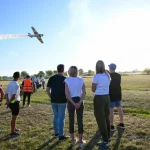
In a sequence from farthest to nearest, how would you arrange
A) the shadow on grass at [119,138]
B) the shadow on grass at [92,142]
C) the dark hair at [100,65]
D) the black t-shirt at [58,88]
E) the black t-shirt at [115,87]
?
1. the black t-shirt at [115,87]
2. the black t-shirt at [58,88]
3. the shadow on grass at [92,142]
4. the shadow on grass at [119,138]
5. the dark hair at [100,65]

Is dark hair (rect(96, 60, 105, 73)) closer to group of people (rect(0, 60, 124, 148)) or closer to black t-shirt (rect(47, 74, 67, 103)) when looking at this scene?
group of people (rect(0, 60, 124, 148))

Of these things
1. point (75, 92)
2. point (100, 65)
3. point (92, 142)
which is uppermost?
point (100, 65)

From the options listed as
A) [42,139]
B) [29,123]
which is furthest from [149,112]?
[42,139]

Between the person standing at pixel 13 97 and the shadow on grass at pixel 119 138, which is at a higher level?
the person standing at pixel 13 97

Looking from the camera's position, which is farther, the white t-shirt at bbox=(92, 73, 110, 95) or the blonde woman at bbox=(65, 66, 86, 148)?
the blonde woman at bbox=(65, 66, 86, 148)

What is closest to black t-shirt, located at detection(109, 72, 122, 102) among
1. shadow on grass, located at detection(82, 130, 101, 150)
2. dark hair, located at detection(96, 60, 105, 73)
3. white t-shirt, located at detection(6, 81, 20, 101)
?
shadow on grass, located at detection(82, 130, 101, 150)

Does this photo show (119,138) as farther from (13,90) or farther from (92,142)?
(13,90)

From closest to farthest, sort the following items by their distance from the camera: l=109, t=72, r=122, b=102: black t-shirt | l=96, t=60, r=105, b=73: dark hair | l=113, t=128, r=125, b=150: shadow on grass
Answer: l=96, t=60, r=105, b=73: dark hair, l=113, t=128, r=125, b=150: shadow on grass, l=109, t=72, r=122, b=102: black t-shirt

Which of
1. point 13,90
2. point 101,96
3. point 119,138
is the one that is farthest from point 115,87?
point 13,90

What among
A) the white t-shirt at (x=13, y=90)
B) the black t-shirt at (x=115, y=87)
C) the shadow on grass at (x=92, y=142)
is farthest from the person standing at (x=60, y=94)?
the black t-shirt at (x=115, y=87)

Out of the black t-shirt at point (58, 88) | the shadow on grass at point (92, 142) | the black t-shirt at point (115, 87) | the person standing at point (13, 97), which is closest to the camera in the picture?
the shadow on grass at point (92, 142)

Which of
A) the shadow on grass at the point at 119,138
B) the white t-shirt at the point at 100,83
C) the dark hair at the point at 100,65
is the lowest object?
the shadow on grass at the point at 119,138

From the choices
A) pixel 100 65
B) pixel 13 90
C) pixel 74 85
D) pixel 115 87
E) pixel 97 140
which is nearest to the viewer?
pixel 100 65

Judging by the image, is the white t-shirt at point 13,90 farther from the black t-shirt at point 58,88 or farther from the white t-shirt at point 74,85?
the white t-shirt at point 74,85
